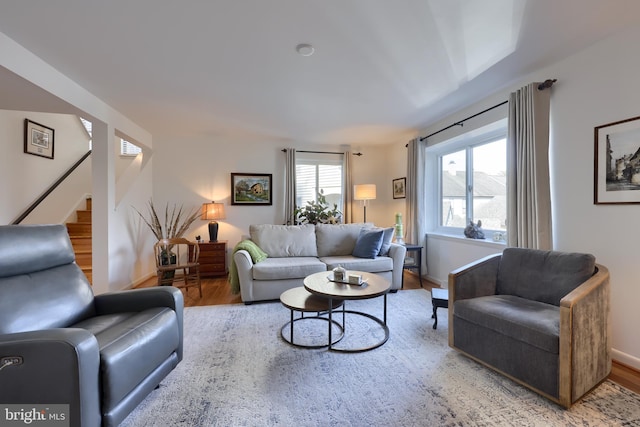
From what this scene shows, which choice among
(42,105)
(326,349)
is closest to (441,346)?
(326,349)

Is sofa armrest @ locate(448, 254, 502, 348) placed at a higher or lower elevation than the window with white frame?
lower

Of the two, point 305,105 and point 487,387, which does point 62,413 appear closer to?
point 487,387

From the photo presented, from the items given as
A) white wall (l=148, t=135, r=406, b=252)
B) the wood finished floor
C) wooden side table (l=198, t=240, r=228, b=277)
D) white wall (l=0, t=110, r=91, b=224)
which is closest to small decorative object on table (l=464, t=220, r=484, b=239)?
the wood finished floor

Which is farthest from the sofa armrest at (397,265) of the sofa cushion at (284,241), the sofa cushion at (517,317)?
the sofa cushion at (517,317)

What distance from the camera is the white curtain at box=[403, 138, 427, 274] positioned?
166 inches

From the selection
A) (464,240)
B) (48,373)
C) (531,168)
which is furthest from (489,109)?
(48,373)

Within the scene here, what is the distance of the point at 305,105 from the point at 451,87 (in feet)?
5.32

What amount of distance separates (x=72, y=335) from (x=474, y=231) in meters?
3.77

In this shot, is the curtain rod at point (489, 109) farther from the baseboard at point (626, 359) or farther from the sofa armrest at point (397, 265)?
the baseboard at point (626, 359)

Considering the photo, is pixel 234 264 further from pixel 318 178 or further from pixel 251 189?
pixel 318 178

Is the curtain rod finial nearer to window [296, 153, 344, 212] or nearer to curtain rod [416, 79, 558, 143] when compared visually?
curtain rod [416, 79, 558, 143]

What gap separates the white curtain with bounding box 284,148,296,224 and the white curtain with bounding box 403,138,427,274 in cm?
198

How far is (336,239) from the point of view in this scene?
162 inches

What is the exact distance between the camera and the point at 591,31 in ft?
6.50
